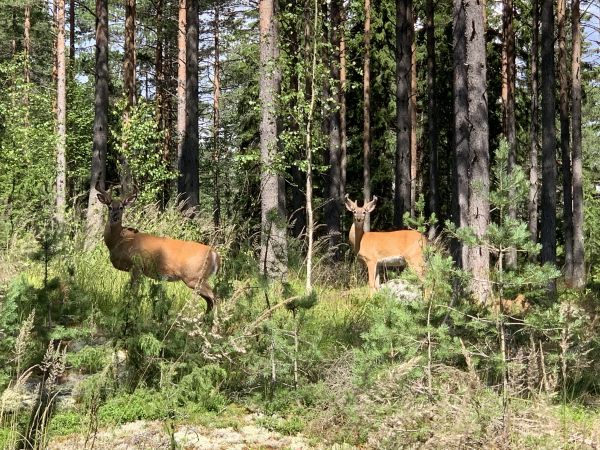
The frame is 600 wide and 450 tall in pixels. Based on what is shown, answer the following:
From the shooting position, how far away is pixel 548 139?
53.4 feet

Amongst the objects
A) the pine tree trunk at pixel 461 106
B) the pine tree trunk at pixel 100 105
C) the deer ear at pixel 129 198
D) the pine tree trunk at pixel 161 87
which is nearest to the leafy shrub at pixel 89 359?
the deer ear at pixel 129 198

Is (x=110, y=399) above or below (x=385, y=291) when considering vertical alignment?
below

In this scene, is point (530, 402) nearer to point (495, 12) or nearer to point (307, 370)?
point (307, 370)

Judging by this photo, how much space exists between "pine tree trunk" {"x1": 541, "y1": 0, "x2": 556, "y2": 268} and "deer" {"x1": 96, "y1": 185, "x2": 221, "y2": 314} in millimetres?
10296

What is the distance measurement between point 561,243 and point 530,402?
88.0 feet

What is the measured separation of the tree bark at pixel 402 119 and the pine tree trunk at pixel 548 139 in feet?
11.2

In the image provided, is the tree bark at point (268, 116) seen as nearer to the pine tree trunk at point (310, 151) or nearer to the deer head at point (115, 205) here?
the pine tree trunk at point (310, 151)

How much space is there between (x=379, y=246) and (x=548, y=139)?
6.61 meters

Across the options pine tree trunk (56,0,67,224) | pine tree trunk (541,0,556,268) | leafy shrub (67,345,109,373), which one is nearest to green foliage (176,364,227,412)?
Result: leafy shrub (67,345,109,373)

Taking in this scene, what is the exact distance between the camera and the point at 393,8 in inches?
995

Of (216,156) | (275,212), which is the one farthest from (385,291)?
(216,156)

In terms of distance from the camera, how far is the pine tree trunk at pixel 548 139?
612 inches

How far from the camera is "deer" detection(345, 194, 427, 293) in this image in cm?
1229

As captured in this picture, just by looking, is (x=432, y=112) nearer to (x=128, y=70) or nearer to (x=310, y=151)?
(x=128, y=70)
